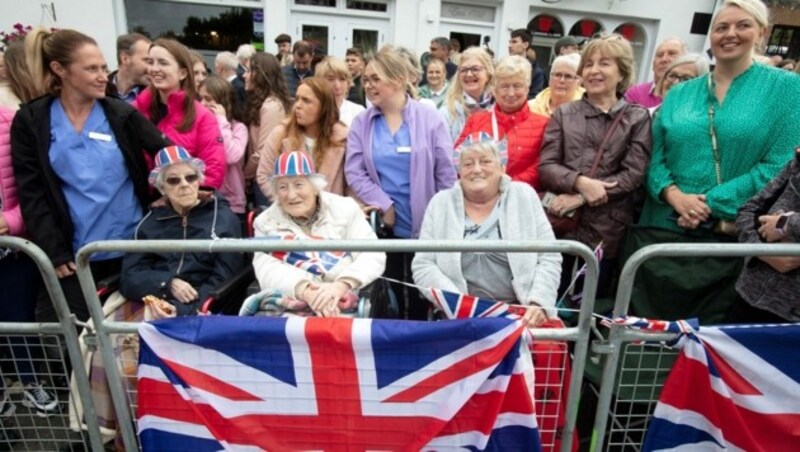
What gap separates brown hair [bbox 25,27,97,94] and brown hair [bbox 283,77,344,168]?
4.13 ft

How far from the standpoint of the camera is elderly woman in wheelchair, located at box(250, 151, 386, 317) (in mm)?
2326

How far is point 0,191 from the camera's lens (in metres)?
2.54

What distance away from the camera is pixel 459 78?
411cm

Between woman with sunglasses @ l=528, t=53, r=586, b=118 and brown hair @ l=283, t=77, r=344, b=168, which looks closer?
brown hair @ l=283, t=77, r=344, b=168

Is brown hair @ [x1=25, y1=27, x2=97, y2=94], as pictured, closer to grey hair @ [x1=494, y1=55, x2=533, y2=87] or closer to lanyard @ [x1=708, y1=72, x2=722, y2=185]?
grey hair @ [x1=494, y1=55, x2=533, y2=87]

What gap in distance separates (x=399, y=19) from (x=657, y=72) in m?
8.27

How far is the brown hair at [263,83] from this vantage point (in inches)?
166

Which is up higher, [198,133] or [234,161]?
[198,133]

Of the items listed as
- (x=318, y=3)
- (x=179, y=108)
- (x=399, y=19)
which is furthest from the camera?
(x=399, y=19)

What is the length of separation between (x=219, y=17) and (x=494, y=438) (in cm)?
1130

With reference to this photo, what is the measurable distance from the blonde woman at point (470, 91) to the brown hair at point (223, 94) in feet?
5.82

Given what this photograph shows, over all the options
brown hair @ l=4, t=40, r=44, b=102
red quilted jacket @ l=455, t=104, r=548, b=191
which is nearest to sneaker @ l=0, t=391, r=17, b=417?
brown hair @ l=4, t=40, r=44, b=102

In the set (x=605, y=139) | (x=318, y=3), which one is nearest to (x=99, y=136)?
(x=605, y=139)

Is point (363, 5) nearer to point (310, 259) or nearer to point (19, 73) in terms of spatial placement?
point (19, 73)
